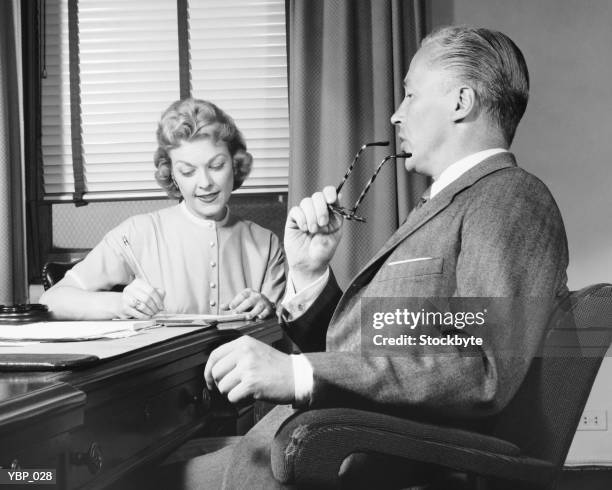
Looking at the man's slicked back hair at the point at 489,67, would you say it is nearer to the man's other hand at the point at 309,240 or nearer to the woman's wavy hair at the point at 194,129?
the man's other hand at the point at 309,240

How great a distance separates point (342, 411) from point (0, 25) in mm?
2375

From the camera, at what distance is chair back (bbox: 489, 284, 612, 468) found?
85cm

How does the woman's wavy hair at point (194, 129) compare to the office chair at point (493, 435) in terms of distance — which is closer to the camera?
the office chair at point (493, 435)

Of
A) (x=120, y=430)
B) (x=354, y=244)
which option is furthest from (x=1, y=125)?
(x=120, y=430)

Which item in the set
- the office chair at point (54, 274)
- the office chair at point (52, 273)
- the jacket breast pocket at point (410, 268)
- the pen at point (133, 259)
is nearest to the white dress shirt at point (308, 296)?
the jacket breast pocket at point (410, 268)

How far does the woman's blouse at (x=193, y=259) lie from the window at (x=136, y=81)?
70 cm

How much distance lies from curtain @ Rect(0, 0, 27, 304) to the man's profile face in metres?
1.85

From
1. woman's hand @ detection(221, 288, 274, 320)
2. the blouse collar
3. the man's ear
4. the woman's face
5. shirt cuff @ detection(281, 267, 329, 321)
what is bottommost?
woman's hand @ detection(221, 288, 274, 320)

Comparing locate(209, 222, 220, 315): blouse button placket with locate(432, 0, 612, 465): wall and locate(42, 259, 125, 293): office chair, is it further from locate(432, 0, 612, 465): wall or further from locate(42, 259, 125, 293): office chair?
locate(432, 0, 612, 465): wall

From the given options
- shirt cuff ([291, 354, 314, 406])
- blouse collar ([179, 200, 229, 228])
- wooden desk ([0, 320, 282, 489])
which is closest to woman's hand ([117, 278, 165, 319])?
wooden desk ([0, 320, 282, 489])

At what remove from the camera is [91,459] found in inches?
32.7

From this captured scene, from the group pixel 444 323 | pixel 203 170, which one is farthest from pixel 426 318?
pixel 203 170

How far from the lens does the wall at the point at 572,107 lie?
251 centimetres

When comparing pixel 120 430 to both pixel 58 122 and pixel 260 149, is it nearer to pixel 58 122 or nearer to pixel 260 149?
pixel 260 149
